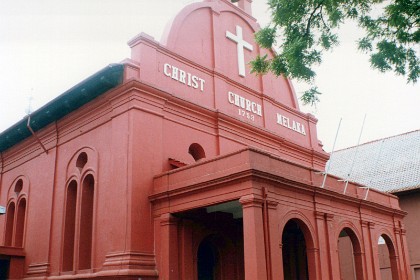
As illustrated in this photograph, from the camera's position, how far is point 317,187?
1453cm

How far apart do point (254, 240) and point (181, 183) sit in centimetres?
309

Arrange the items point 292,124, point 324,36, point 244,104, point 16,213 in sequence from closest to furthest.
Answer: point 324,36, point 244,104, point 16,213, point 292,124

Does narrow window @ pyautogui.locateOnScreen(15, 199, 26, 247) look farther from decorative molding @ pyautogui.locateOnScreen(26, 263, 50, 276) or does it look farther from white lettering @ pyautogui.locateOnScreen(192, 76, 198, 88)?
white lettering @ pyautogui.locateOnScreen(192, 76, 198, 88)

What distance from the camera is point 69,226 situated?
1700cm

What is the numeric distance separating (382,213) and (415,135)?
10.1 metres

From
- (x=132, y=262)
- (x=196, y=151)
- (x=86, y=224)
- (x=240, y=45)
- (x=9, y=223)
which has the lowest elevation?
(x=132, y=262)

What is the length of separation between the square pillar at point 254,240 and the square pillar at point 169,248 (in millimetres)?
2712

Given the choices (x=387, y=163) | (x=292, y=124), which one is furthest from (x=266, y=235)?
(x=387, y=163)

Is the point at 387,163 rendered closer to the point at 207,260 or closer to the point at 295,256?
the point at 295,256

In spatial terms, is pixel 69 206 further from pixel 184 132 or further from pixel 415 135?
pixel 415 135

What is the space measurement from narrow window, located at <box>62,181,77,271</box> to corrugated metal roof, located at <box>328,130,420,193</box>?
12.1 meters

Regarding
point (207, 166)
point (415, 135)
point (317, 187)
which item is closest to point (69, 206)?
point (207, 166)

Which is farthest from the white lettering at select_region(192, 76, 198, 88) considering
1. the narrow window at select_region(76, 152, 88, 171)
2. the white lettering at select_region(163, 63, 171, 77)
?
the narrow window at select_region(76, 152, 88, 171)

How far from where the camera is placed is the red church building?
1351 centimetres
